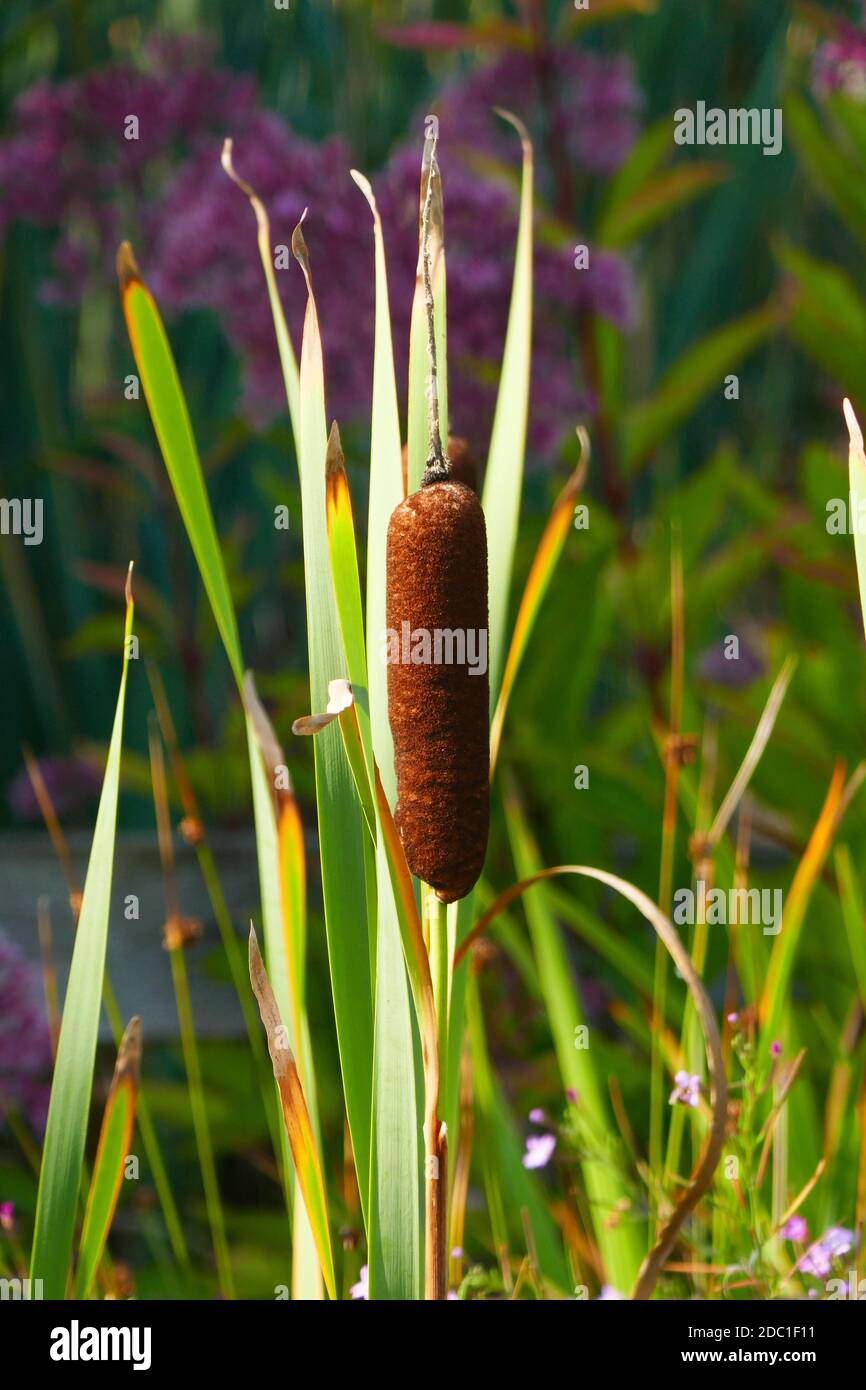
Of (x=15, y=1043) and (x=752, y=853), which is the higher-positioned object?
(x=752, y=853)

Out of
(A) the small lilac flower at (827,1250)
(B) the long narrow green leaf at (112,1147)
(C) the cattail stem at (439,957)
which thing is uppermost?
(C) the cattail stem at (439,957)

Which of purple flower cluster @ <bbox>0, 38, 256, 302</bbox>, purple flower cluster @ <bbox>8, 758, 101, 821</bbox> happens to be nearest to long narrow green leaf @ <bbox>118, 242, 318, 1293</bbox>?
purple flower cluster @ <bbox>0, 38, 256, 302</bbox>

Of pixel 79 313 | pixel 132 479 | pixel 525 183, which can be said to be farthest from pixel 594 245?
pixel 79 313

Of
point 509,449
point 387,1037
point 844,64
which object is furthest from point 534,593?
point 844,64

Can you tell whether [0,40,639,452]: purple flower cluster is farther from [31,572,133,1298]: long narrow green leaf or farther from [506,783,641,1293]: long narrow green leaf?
[31,572,133,1298]: long narrow green leaf

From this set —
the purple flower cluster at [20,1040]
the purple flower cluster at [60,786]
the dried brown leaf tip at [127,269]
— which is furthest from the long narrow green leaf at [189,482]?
the purple flower cluster at [60,786]

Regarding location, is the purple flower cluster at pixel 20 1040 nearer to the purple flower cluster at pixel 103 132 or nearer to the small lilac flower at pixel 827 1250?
the small lilac flower at pixel 827 1250
